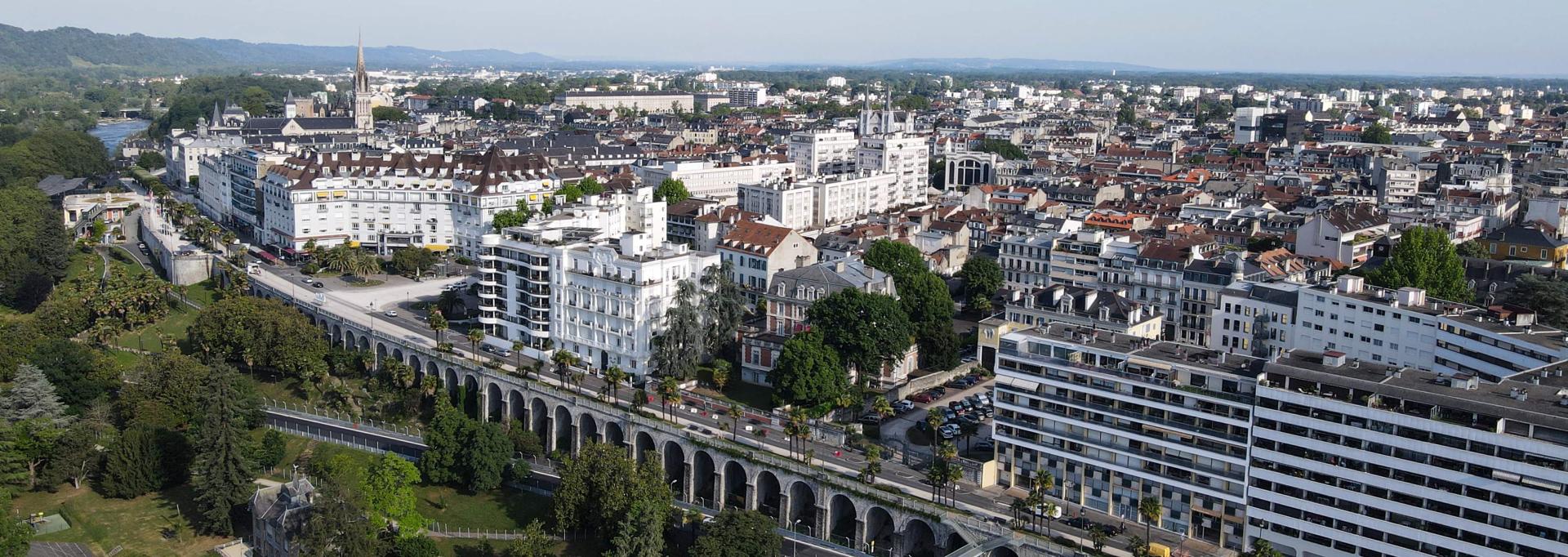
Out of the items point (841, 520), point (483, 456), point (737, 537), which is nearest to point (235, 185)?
point (483, 456)

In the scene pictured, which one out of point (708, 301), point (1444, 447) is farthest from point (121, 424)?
point (1444, 447)

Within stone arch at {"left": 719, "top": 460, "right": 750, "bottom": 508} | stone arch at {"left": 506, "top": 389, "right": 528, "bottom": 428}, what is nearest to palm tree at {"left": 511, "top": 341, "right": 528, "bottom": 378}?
stone arch at {"left": 506, "top": 389, "right": 528, "bottom": 428}

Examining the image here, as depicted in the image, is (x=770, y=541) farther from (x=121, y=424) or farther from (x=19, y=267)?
(x=19, y=267)

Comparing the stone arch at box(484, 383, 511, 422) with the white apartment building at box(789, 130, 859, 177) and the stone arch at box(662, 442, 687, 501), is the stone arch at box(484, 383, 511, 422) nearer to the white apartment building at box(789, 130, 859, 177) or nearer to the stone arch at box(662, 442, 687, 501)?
the stone arch at box(662, 442, 687, 501)

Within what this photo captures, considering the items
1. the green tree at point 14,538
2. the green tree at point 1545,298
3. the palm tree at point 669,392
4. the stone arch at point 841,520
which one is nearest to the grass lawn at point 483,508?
the palm tree at point 669,392

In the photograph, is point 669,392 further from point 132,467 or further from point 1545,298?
point 1545,298

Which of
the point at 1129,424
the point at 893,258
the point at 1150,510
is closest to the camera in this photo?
the point at 1150,510

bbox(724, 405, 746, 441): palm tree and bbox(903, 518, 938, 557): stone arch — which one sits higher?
bbox(724, 405, 746, 441): palm tree
